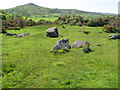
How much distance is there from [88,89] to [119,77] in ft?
18.8

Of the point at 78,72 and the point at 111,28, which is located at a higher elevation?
the point at 111,28

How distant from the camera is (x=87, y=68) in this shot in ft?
65.8

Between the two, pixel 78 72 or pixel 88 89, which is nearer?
Result: pixel 88 89

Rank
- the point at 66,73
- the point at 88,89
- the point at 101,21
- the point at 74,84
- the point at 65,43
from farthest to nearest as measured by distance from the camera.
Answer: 1. the point at 101,21
2. the point at 65,43
3. the point at 66,73
4. the point at 74,84
5. the point at 88,89

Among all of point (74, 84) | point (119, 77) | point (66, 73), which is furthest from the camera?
point (66, 73)

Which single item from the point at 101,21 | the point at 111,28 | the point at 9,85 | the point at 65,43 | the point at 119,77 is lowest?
the point at 9,85

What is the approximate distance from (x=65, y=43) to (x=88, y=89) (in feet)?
64.3

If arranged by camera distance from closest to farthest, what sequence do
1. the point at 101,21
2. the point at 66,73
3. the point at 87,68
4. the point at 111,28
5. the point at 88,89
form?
the point at 88,89 → the point at 66,73 → the point at 87,68 → the point at 111,28 → the point at 101,21

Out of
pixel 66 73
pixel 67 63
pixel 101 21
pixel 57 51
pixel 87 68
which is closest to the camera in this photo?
pixel 66 73

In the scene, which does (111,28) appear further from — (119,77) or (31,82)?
(31,82)

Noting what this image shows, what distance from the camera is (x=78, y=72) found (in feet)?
61.3

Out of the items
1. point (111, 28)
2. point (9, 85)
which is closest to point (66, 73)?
point (9, 85)

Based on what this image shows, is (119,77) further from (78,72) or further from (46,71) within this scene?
(46,71)

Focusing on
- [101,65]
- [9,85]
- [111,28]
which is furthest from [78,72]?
[111,28]
